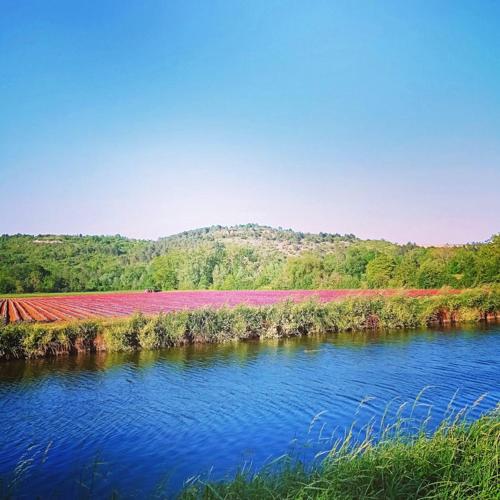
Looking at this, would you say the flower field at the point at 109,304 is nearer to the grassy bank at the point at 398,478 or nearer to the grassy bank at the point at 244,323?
the grassy bank at the point at 244,323

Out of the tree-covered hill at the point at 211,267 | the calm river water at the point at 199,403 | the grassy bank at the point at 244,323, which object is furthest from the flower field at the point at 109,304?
the calm river water at the point at 199,403

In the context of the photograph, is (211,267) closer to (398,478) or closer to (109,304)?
(109,304)

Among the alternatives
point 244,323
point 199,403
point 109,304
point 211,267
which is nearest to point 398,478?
point 199,403

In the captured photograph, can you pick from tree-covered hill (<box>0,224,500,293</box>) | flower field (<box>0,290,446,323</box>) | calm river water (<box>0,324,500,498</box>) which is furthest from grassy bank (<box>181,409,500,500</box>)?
tree-covered hill (<box>0,224,500,293</box>)

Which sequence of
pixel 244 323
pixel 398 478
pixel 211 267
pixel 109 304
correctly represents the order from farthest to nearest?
pixel 211 267
pixel 109 304
pixel 244 323
pixel 398 478

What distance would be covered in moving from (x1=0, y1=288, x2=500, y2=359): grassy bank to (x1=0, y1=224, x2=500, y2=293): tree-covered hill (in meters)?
16.7

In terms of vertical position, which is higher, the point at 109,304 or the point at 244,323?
the point at 109,304

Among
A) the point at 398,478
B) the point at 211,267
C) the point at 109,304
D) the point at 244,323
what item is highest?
the point at 211,267

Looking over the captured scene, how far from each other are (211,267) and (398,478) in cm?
7144

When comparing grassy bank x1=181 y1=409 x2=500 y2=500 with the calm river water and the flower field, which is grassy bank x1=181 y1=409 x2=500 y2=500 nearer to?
the calm river water

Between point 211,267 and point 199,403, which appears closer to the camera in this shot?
point 199,403

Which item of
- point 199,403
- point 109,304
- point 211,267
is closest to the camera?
point 199,403

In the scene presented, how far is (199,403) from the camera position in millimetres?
15164

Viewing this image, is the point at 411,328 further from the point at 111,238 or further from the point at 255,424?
the point at 111,238
